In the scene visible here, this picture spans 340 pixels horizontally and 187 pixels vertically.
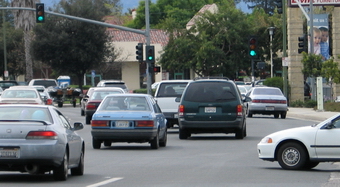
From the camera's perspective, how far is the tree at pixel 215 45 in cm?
6869

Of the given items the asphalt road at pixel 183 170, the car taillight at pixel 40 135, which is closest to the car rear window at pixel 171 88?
the asphalt road at pixel 183 170

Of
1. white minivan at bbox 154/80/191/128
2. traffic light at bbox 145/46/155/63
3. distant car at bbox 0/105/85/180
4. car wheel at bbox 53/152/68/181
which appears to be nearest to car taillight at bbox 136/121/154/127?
distant car at bbox 0/105/85/180

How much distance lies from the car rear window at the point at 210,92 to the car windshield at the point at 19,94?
439 inches

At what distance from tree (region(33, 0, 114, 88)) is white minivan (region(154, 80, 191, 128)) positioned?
3831 cm

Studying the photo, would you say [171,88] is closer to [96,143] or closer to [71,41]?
[96,143]

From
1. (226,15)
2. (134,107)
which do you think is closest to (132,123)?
(134,107)

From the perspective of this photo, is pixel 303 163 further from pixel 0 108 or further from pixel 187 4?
pixel 187 4

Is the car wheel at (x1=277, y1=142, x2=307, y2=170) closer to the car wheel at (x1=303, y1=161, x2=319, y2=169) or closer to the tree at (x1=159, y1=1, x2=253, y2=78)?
the car wheel at (x1=303, y1=161, x2=319, y2=169)

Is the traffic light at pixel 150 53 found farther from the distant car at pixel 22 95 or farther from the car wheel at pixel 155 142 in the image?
the car wheel at pixel 155 142

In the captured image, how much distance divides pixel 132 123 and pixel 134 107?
0.76m

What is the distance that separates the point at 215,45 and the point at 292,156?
2190 inches

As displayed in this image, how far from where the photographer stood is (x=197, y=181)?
1270 centimetres

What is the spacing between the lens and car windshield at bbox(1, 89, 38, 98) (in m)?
31.9

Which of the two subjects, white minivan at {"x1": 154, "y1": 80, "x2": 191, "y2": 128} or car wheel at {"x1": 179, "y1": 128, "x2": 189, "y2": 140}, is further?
white minivan at {"x1": 154, "y1": 80, "x2": 191, "y2": 128}
